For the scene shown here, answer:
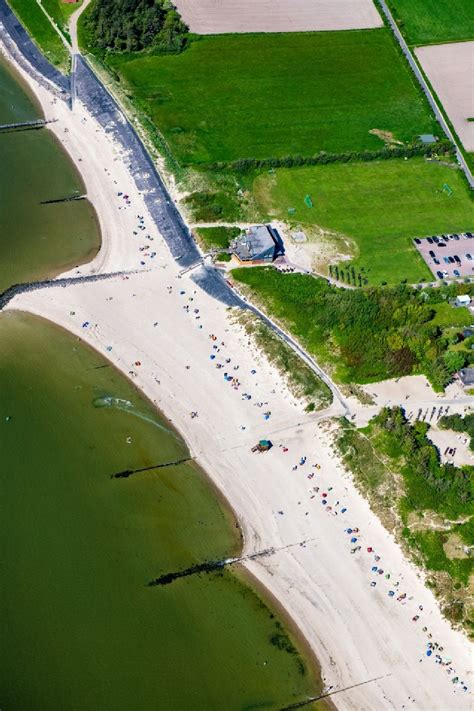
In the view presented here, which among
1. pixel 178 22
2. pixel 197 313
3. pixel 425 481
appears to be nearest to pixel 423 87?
pixel 178 22

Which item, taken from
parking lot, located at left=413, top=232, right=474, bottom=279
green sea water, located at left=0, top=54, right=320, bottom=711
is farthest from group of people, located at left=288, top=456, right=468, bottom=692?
parking lot, located at left=413, top=232, right=474, bottom=279

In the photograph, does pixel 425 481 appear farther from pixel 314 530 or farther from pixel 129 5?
pixel 129 5

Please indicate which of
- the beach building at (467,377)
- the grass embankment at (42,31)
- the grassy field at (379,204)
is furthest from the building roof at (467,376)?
the grass embankment at (42,31)

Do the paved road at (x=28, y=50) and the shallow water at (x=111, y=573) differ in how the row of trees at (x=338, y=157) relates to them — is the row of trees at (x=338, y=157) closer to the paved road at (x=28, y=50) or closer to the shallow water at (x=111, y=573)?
the paved road at (x=28, y=50)

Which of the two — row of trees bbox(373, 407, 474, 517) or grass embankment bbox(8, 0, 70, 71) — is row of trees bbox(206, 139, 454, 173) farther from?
→ row of trees bbox(373, 407, 474, 517)

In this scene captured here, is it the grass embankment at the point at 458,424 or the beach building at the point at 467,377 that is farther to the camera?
the beach building at the point at 467,377

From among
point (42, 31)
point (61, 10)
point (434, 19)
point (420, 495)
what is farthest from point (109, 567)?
point (434, 19)
